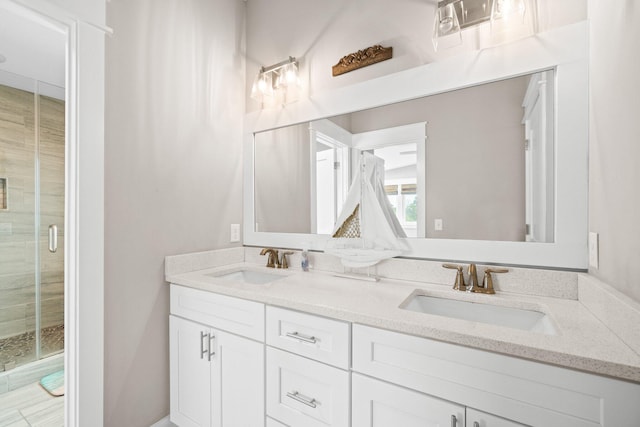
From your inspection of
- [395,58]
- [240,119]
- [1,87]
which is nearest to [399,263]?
[395,58]

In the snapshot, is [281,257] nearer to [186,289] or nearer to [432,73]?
[186,289]

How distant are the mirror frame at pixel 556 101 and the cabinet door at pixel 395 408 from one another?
66cm

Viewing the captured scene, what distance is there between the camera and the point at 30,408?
1.82 m

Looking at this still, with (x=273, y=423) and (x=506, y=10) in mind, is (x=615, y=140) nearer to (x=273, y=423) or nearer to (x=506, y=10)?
(x=506, y=10)

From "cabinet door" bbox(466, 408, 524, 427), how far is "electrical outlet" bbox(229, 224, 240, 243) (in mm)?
1585

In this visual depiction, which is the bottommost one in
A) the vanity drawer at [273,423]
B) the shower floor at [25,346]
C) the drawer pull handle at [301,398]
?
the shower floor at [25,346]

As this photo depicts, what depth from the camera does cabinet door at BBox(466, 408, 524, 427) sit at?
0.77 m

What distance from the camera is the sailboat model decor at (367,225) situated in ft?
4.91

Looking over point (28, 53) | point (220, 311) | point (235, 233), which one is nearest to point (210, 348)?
point (220, 311)

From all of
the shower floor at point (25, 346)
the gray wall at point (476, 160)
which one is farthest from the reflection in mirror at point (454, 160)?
the shower floor at point (25, 346)

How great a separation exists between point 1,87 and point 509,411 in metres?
3.58

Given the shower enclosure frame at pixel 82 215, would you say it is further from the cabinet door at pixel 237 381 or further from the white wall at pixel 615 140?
the white wall at pixel 615 140

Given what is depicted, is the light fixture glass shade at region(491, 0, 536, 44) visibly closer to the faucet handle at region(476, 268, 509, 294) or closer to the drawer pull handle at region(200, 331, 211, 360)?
the faucet handle at region(476, 268, 509, 294)

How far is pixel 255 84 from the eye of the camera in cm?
194
